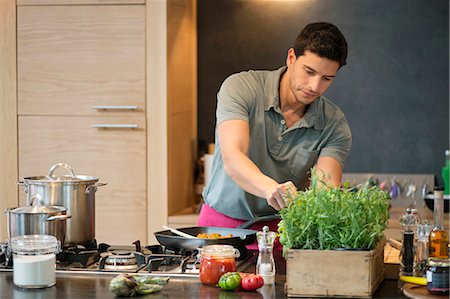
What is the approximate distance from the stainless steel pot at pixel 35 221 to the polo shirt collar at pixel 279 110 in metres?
1.01

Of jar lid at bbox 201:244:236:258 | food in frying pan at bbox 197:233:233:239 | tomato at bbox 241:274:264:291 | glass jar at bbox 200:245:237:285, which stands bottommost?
tomato at bbox 241:274:264:291

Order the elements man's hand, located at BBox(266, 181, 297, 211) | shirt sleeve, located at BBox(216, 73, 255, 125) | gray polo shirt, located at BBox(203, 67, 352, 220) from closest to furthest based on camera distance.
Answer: man's hand, located at BBox(266, 181, 297, 211) → shirt sleeve, located at BBox(216, 73, 255, 125) → gray polo shirt, located at BBox(203, 67, 352, 220)

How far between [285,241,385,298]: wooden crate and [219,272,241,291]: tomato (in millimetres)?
161

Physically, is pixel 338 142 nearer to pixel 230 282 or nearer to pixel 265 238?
pixel 265 238

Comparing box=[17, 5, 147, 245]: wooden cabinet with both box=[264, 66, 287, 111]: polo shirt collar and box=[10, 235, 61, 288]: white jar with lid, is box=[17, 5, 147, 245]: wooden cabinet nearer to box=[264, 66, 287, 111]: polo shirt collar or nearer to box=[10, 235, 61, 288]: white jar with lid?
box=[264, 66, 287, 111]: polo shirt collar

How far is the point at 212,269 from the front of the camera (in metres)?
2.65

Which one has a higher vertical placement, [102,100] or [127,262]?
[102,100]

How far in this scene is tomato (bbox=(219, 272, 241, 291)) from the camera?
101 inches

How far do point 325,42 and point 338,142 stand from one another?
19.0 inches

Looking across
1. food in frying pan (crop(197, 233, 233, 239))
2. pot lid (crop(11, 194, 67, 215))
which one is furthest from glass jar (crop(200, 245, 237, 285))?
pot lid (crop(11, 194, 67, 215))

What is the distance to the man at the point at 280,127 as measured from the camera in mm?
3387

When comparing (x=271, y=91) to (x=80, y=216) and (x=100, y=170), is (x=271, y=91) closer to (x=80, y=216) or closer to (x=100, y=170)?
(x=80, y=216)

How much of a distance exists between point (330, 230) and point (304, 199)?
115mm

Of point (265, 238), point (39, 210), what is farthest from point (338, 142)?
point (39, 210)
